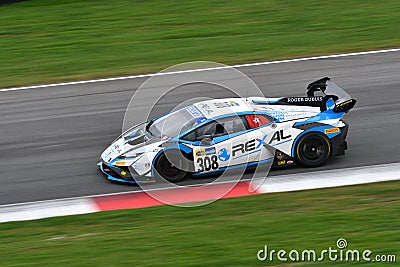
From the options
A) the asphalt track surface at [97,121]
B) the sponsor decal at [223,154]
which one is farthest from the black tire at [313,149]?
the sponsor decal at [223,154]

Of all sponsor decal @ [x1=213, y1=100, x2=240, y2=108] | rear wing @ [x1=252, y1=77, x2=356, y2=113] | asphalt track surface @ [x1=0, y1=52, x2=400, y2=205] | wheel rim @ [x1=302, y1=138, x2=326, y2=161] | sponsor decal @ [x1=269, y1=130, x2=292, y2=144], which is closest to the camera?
sponsor decal @ [x1=269, y1=130, x2=292, y2=144]

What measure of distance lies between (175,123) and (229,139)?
0.97 meters

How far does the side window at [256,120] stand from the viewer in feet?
44.7

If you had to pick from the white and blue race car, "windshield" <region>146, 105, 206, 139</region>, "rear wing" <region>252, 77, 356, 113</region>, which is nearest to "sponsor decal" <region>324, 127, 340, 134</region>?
the white and blue race car

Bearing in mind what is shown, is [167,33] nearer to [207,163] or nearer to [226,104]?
[226,104]

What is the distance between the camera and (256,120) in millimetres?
13656

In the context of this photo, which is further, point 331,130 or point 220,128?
point 331,130

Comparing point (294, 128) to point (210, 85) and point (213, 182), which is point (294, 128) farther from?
point (210, 85)

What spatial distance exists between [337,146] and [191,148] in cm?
259

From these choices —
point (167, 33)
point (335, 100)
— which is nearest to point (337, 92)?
point (335, 100)

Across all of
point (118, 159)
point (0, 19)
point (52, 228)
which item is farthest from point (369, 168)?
point (0, 19)

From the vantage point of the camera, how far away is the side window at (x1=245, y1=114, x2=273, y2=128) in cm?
1362

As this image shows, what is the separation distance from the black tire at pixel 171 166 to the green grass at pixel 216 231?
0.91m

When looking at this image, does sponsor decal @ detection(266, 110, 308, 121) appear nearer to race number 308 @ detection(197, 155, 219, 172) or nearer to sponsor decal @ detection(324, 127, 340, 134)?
sponsor decal @ detection(324, 127, 340, 134)
